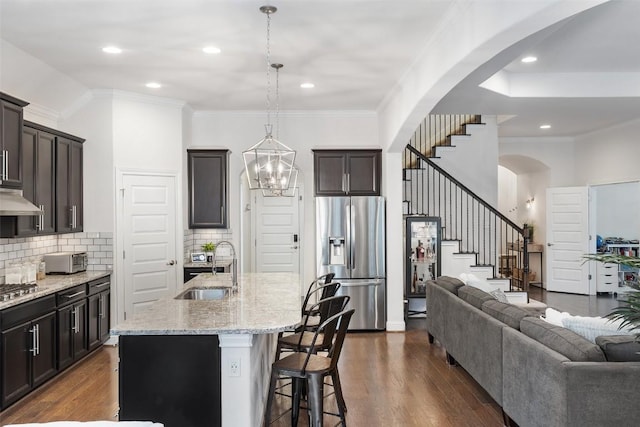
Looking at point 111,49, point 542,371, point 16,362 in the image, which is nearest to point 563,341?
point 542,371

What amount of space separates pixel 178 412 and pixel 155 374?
27 cm

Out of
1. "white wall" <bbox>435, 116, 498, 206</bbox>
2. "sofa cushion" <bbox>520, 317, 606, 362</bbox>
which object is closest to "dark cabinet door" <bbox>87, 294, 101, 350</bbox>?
"sofa cushion" <bbox>520, 317, 606, 362</bbox>

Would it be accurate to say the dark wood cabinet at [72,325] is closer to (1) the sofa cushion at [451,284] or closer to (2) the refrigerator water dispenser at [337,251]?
(2) the refrigerator water dispenser at [337,251]

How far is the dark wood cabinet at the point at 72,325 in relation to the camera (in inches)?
194

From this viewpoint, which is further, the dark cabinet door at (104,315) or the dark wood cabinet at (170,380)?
the dark cabinet door at (104,315)

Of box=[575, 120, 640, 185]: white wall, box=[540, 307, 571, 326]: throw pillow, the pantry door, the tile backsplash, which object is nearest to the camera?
box=[540, 307, 571, 326]: throw pillow

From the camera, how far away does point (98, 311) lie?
5.78 meters

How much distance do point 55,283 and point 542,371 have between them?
4551 millimetres

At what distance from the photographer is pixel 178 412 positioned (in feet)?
10.0

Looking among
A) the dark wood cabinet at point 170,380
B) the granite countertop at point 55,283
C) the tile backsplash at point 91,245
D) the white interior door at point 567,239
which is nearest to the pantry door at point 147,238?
the tile backsplash at point 91,245

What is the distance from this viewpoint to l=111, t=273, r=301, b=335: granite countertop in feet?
9.65

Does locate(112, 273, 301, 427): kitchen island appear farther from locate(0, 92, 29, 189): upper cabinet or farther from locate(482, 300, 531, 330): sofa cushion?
locate(0, 92, 29, 189): upper cabinet

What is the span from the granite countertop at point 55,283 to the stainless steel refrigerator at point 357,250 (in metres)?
2.86

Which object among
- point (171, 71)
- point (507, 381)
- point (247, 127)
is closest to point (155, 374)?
point (507, 381)
